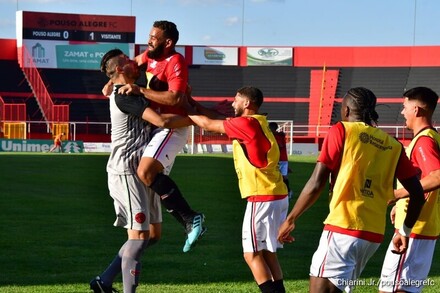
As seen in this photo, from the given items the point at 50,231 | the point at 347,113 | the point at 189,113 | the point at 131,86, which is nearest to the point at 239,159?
the point at 189,113

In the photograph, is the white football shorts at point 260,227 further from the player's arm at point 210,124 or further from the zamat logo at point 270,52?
the zamat logo at point 270,52

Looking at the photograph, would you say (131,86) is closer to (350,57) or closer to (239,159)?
(239,159)

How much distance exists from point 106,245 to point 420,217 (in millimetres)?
7196

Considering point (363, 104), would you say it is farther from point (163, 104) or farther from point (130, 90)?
point (130, 90)

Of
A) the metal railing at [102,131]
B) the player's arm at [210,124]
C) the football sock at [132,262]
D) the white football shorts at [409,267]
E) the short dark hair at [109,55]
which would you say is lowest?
the metal railing at [102,131]

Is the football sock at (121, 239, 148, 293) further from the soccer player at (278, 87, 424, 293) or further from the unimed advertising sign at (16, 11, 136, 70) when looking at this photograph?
the unimed advertising sign at (16, 11, 136, 70)

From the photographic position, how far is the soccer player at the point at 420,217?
7266 millimetres

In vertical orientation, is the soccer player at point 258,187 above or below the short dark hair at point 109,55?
below

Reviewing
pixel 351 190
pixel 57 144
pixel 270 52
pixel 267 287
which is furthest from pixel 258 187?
pixel 270 52

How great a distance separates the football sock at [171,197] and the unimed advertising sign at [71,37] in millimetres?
61061

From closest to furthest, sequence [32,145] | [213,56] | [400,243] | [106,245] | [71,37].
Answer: [400,243] → [106,245] → [32,145] → [71,37] → [213,56]

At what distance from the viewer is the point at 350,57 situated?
232ft

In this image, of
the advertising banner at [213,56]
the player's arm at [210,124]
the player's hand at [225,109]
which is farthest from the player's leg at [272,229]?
the advertising banner at [213,56]

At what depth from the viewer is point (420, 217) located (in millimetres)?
7352
